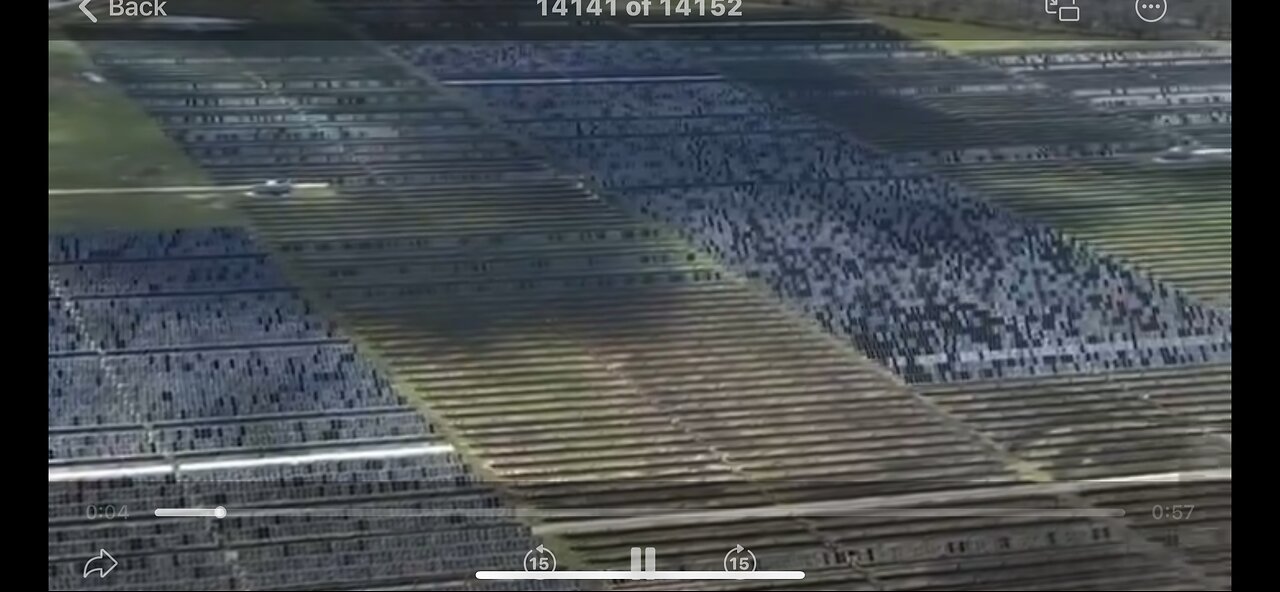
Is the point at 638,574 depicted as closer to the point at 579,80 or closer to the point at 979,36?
the point at 579,80

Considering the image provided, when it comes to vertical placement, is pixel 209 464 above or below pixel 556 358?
below

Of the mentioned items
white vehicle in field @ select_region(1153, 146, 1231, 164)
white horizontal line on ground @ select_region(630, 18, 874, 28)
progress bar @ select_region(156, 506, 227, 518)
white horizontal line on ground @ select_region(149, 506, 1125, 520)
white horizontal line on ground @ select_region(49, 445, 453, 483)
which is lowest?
white horizontal line on ground @ select_region(149, 506, 1125, 520)

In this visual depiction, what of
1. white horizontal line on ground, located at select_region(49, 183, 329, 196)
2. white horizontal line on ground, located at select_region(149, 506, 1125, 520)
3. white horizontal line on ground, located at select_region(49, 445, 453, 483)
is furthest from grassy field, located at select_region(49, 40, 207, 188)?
white horizontal line on ground, located at select_region(149, 506, 1125, 520)

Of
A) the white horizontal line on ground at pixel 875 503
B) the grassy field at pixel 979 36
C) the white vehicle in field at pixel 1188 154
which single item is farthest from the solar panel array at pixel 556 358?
the white vehicle in field at pixel 1188 154

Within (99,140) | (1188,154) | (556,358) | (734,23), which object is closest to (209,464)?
(556,358)

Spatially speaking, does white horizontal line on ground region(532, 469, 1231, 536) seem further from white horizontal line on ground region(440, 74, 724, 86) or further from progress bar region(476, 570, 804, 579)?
white horizontal line on ground region(440, 74, 724, 86)

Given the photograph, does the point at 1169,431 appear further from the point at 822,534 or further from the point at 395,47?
the point at 395,47

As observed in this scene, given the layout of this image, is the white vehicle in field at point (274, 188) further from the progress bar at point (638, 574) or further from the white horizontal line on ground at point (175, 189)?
the progress bar at point (638, 574)
